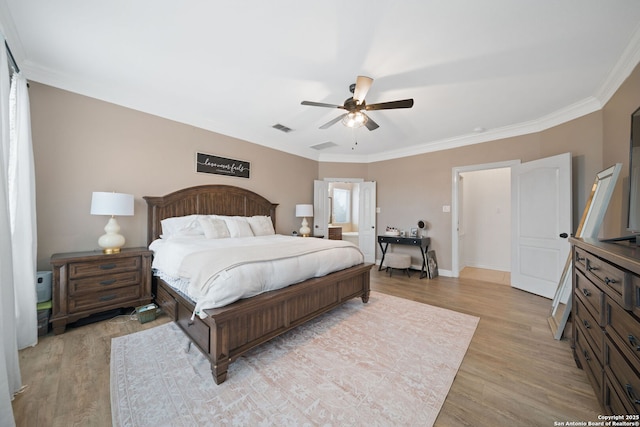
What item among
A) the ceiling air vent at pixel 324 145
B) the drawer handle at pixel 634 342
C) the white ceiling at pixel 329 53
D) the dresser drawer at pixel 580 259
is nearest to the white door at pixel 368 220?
the ceiling air vent at pixel 324 145

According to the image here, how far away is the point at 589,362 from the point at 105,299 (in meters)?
4.18

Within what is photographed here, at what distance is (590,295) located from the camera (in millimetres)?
1452

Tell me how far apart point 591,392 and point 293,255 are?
7.68 ft

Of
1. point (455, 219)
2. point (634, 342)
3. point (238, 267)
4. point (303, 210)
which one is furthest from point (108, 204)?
point (455, 219)

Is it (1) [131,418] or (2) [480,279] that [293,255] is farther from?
(2) [480,279]

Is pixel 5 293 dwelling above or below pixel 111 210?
below

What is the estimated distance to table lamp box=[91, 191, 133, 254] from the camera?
253 centimetres

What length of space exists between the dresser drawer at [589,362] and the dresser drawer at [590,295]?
0.25 meters

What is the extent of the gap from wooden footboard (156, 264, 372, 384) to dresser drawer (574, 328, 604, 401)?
1871 millimetres

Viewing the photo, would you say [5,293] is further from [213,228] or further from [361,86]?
[361,86]

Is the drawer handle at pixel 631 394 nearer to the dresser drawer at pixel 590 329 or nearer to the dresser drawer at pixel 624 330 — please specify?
the dresser drawer at pixel 624 330

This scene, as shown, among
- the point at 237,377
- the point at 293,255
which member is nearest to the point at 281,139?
the point at 293,255

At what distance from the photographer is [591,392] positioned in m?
1.56

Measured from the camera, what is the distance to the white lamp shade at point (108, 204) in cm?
253
